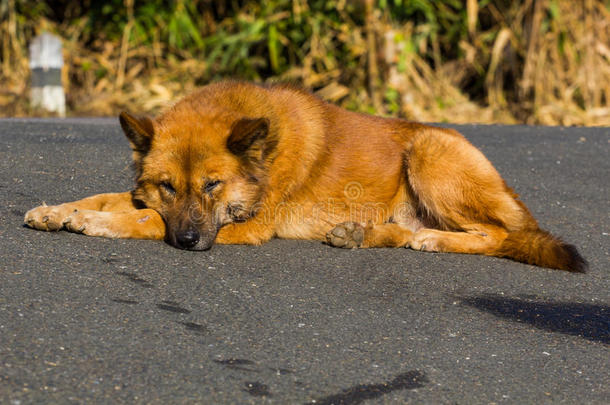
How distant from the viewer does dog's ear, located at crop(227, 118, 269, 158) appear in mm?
4209

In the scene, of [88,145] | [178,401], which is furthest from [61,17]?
[178,401]

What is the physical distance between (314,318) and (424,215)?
1936mm

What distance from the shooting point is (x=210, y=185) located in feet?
14.1

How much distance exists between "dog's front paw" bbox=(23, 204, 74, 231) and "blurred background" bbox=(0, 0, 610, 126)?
6.31 metres

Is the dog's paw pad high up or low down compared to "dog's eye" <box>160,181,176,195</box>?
down

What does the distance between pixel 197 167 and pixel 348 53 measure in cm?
768

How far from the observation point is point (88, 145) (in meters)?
6.28

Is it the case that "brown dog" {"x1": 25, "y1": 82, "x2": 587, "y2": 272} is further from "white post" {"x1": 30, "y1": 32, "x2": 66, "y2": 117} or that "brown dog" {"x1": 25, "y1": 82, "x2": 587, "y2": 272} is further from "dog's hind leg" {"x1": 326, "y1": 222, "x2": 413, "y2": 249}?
"white post" {"x1": 30, "y1": 32, "x2": 66, "y2": 117}

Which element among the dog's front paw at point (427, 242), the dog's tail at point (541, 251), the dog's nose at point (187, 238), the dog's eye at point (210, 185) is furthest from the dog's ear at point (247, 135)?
the dog's tail at point (541, 251)

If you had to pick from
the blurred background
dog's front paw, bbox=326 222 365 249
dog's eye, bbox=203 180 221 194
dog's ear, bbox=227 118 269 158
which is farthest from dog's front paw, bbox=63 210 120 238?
the blurred background

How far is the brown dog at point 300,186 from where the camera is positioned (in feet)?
14.0

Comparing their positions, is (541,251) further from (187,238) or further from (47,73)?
(47,73)

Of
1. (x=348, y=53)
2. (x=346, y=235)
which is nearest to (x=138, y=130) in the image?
(x=346, y=235)

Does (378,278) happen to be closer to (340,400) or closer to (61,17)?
(340,400)
